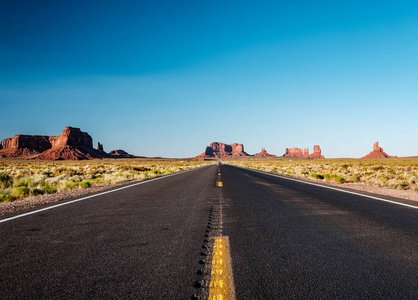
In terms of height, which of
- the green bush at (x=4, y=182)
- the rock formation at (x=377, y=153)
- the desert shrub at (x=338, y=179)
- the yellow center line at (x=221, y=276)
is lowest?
the green bush at (x=4, y=182)

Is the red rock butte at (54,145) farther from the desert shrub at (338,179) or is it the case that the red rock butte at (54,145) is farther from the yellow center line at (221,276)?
the yellow center line at (221,276)

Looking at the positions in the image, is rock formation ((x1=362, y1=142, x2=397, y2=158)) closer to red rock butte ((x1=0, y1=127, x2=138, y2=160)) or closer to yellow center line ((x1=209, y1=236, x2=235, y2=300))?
red rock butte ((x1=0, y1=127, x2=138, y2=160))

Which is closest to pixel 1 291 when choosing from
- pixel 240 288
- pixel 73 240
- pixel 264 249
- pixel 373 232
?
pixel 73 240

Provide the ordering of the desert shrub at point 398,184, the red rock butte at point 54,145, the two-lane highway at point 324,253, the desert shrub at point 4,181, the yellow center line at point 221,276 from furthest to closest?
the red rock butte at point 54,145, the desert shrub at point 4,181, the desert shrub at point 398,184, the two-lane highway at point 324,253, the yellow center line at point 221,276

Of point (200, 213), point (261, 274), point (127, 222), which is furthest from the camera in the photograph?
point (200, 213)

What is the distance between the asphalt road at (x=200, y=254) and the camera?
91.3 inches

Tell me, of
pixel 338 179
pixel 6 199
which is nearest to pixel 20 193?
pixel 6 199

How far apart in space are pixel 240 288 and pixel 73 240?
2673mm

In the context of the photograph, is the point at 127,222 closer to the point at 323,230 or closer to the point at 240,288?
the point at 240,288

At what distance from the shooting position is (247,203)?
23.3 ft

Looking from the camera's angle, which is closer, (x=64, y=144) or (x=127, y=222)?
(x=127, y=222)

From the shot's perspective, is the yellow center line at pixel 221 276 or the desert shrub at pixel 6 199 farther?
the desert shrub at pixel 6 199

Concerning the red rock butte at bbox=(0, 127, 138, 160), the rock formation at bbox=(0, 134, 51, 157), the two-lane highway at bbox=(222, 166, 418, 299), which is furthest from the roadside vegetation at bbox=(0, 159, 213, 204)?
the rock formation at bbox=(0, 134, 51, 157)

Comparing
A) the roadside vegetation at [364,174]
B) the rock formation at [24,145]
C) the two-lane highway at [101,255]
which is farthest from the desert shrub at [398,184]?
the rock formation at [24,145]
